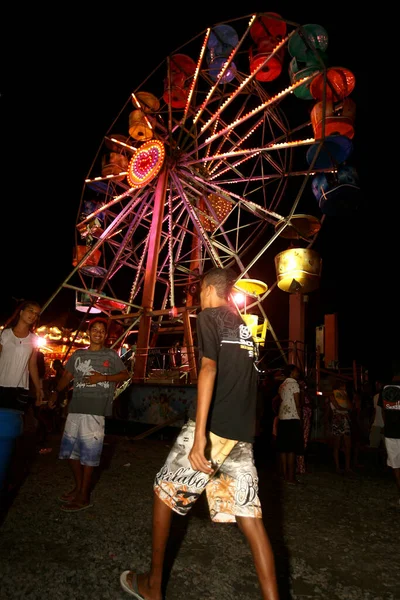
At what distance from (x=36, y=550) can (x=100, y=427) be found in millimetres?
1327

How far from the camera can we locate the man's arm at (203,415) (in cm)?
209

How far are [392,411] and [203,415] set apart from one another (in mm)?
4344

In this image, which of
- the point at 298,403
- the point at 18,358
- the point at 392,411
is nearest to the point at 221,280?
the point at 18,358

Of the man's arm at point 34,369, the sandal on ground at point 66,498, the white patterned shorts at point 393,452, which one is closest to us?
the sandal on ground at point 66,498

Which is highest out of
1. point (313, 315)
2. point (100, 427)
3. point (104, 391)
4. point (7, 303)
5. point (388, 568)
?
point (313, 315)

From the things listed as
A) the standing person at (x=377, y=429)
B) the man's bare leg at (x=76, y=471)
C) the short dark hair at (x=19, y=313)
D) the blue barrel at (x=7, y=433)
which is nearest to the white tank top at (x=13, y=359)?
the short dark hair at (x=19, y=313)

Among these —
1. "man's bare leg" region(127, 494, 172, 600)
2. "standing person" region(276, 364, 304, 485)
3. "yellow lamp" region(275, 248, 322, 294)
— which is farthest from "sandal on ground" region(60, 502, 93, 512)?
"yellow lamp" region(275, 248, 322, 294)

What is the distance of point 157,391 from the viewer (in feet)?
32.7

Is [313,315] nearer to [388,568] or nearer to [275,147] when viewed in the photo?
[275,147]

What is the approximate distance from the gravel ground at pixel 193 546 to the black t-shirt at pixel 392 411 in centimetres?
91

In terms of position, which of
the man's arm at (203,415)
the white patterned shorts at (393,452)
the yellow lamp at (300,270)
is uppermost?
the yellow lamp at (300,270)

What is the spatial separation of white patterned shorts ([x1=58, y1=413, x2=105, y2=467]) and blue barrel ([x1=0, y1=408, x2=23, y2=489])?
1.37 m

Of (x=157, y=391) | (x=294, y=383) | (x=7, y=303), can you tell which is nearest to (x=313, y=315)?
(x=7, y=303)

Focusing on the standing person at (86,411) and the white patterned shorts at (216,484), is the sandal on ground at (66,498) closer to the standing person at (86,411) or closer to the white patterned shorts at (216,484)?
the standing person at (86,411)
